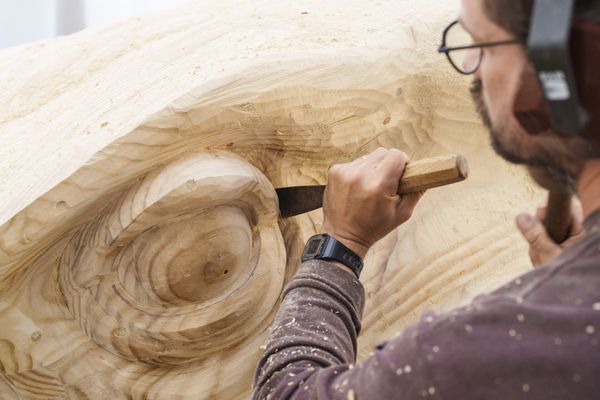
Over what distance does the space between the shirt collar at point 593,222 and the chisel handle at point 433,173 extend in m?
0.36

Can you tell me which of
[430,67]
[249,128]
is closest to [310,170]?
[249,128]

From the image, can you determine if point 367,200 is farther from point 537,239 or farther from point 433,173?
point 537,239

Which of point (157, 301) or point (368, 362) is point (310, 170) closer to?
point (157, 301)

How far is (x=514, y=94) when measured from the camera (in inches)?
33.6

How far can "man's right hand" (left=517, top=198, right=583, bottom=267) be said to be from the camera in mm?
1155

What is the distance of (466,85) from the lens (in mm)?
1669

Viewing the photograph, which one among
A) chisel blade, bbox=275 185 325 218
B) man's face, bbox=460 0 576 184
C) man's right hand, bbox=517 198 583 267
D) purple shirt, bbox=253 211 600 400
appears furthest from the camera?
Answer: chisel blade, bbox=275 185 325 218

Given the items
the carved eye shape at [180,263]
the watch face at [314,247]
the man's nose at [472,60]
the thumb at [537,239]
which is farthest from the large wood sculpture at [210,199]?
the man's nose at [472,60]

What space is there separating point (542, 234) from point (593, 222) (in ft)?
1.25

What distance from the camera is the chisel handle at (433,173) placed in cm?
116

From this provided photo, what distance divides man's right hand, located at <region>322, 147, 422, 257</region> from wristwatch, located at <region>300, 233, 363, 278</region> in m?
0.02

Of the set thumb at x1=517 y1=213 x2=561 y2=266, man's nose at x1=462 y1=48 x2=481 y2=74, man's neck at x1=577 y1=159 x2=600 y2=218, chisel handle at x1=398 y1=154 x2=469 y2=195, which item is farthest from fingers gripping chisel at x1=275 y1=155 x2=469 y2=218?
man's neck at x1=577 y1=159 x2=600 y2=218

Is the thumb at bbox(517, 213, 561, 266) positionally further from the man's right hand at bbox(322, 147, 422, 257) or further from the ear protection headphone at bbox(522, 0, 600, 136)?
the ear protection headphone at bbox(522, 0, 600, 136)

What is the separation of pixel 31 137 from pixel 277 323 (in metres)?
0.69
